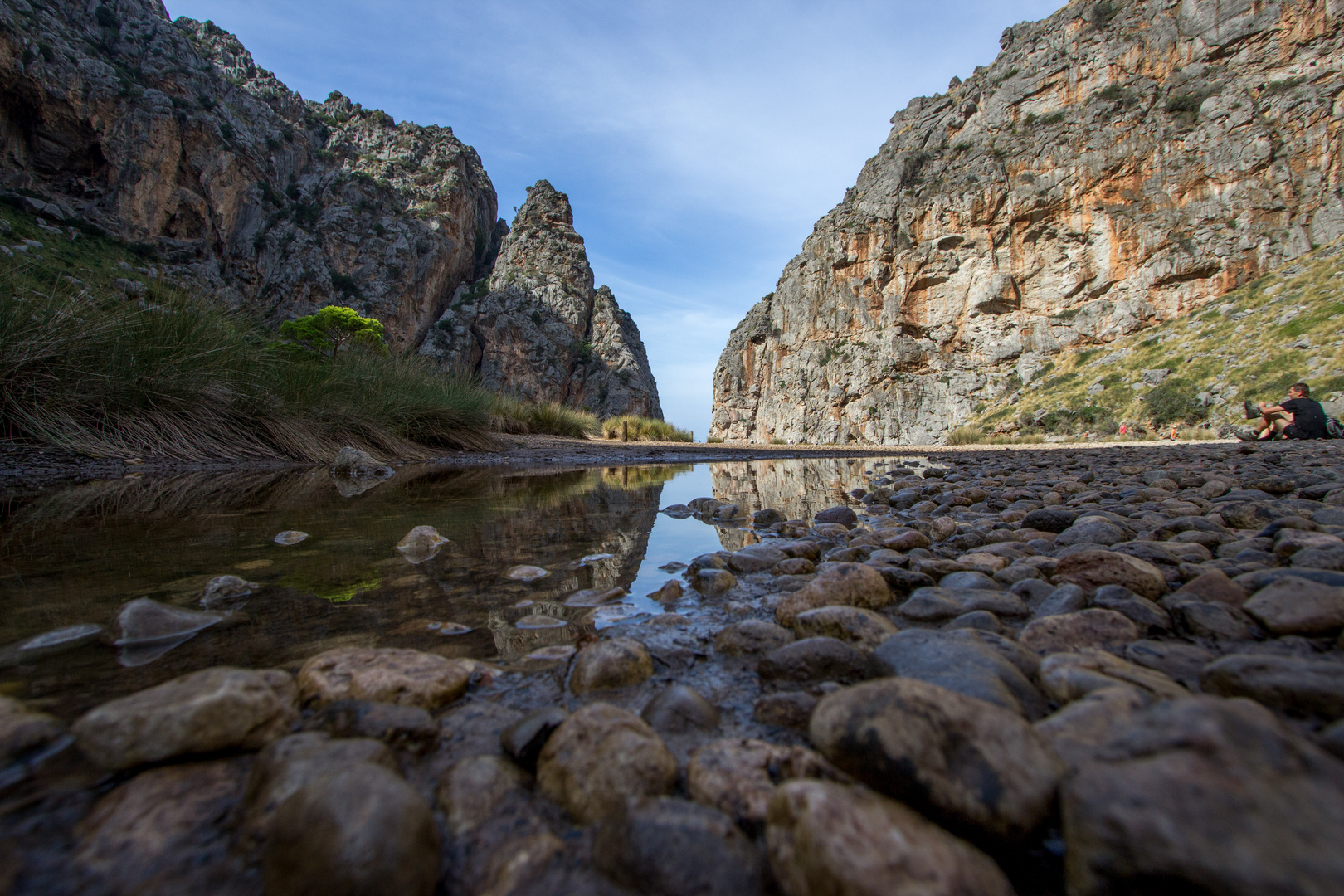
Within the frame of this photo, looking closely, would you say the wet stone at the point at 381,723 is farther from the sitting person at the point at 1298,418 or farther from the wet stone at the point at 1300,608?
the sitting person at the point at 1298,418

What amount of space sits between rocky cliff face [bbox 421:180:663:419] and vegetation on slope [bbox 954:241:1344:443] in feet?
105

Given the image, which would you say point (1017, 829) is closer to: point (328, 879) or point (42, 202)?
point (328, 879)

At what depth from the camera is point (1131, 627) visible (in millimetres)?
1258

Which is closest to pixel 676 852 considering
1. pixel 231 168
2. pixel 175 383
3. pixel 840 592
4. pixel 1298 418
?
pixel 840 592

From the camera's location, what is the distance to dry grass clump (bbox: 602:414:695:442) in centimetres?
1738

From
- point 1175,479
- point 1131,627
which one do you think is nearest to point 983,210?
point 1175,479

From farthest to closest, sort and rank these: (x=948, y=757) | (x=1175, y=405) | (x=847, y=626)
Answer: (x=1175, y=405) < (x=847, y=626) < (x=948, y=757)

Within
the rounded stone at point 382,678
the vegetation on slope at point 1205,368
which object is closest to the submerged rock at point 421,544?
the rounded stone at point 382,678

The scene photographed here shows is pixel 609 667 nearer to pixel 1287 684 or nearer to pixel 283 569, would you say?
pixel 1287 684

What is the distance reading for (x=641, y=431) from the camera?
1839cm

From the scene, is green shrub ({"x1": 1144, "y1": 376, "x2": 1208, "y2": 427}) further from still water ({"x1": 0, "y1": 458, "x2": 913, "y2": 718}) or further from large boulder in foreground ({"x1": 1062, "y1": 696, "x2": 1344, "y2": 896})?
Result: large boulder in foreground ({"x1": 1062, "y1": 696, "x2": 1344, "y2": 896})

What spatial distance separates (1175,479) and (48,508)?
7131 millimetres

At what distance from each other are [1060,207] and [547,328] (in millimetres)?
39439

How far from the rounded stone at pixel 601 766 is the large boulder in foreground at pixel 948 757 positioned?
0.26 metres
